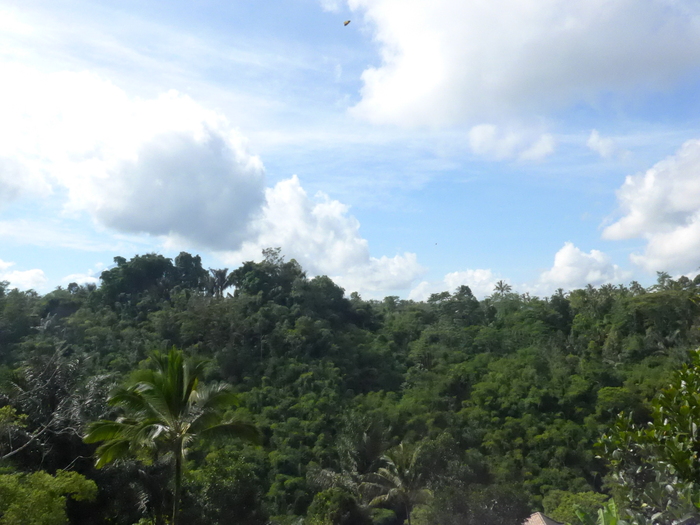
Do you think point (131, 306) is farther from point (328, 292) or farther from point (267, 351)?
point (328, 292)

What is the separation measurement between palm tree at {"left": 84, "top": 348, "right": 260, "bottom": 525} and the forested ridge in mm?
1538

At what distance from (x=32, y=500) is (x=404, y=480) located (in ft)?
49.3

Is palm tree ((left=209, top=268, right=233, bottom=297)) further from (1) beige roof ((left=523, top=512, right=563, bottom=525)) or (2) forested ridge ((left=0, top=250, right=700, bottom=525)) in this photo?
(1) beige roof ((left=523, top=512, right=563, bottom=525))

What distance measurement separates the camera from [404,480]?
21203 mm

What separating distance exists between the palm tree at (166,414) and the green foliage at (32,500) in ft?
2.49

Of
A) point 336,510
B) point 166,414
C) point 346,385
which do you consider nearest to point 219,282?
point 346,385

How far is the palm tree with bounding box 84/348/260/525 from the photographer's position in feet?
30.9

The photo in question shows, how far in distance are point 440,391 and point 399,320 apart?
30.7 feet

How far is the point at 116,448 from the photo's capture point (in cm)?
942

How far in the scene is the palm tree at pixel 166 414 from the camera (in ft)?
30.9

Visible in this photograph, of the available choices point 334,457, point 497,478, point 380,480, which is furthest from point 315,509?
point 497,478

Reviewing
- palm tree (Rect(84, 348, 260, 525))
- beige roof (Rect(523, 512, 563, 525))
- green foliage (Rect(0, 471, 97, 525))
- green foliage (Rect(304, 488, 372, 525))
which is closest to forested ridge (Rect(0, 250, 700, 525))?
green foliage (Rect(304, 488, 372, 525))

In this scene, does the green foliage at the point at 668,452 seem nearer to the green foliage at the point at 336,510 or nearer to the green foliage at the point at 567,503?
the green foliage at the point at 567,503

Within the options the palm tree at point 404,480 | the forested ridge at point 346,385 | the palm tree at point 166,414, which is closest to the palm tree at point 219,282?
the forested ridge at point 346,385
